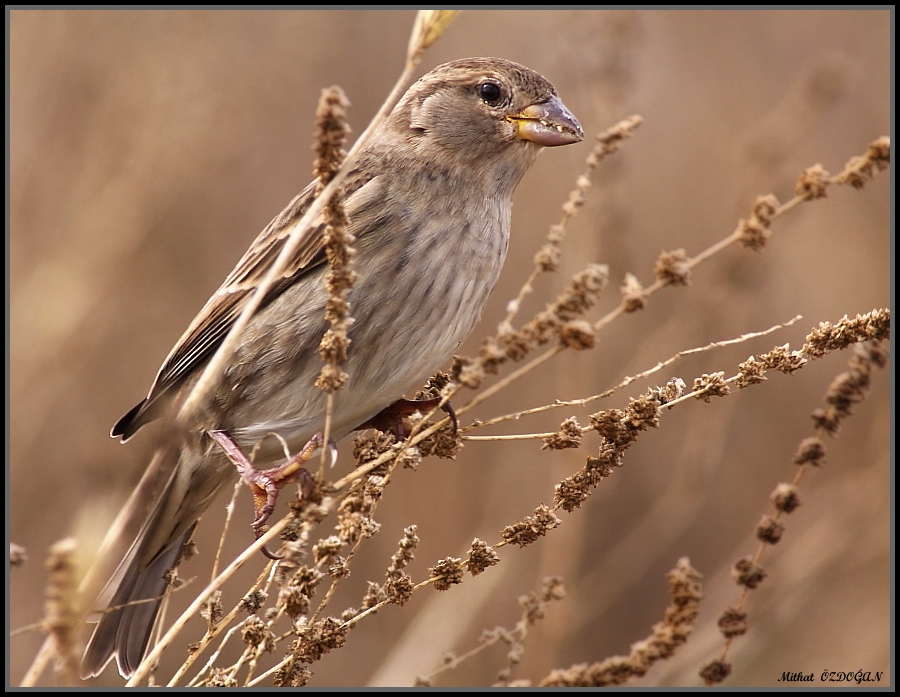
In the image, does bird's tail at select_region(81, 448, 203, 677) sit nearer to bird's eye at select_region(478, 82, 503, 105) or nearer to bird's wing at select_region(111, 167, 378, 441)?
bird's wing at select_region(111, 167, 378, 441)

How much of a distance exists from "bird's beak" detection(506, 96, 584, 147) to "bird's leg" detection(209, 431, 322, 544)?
4.03 ft

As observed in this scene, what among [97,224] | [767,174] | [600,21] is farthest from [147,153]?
[767,174]

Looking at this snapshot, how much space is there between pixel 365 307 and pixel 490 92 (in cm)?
98

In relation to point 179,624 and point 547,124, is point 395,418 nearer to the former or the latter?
point 547,124

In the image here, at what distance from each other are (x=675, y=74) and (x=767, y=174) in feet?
9.13

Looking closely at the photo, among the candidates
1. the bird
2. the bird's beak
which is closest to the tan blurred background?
the bird's beak

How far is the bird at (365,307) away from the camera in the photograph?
2801 mm

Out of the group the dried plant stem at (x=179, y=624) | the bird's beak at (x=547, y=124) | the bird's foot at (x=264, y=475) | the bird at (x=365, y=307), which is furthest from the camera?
the bird's beak at (x=547, y=124)

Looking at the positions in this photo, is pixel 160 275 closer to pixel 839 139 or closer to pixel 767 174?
pixel 767 174

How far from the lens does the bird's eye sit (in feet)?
10.7

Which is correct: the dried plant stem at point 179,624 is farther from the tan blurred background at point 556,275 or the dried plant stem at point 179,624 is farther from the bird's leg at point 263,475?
the tan blurred background at point 556,275

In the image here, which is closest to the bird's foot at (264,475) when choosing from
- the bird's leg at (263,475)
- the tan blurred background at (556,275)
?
the bird's leg at (263,475)

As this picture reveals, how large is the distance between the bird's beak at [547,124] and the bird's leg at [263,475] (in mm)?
1228

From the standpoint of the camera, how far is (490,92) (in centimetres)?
327
